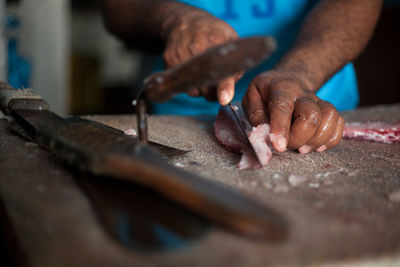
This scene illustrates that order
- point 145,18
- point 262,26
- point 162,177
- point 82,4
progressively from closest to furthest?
point 162,177 → point 145,18 → point 262,26 → point 82,4

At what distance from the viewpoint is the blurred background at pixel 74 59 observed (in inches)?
138

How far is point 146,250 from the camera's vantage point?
1.96ft

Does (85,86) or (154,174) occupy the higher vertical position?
(154,174)

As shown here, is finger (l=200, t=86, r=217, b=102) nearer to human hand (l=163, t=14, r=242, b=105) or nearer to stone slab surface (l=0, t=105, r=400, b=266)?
human hand (l=163, t=14, r=242, b=105)

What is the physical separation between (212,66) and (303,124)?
1.83 feet

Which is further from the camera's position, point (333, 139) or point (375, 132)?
point (375, 132)

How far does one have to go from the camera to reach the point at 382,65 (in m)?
5.10

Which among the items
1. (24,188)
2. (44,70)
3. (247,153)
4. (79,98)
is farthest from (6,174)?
(79,98)

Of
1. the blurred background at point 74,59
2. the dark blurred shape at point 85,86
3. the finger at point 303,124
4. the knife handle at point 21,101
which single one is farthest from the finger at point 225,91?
the dark blurred shape at point 85,86

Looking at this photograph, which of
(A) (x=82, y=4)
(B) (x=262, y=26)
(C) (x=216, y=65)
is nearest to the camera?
A: (C) (x=216, y=65)

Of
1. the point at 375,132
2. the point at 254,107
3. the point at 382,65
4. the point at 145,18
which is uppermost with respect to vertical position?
the point at 145,18

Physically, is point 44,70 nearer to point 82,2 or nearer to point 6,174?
point 6,174

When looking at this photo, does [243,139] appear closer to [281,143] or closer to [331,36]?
[281,143]

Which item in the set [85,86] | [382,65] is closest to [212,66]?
[382,65]
